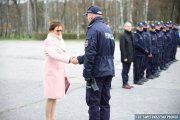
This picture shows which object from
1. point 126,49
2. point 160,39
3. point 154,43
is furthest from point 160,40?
point 126,49

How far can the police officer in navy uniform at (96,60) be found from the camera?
6.53 m

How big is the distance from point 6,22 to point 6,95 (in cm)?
5039

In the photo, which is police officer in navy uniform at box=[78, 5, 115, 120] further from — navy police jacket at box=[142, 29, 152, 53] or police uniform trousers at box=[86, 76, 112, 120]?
navy police jacket at box=[142, 29, 152, 53]

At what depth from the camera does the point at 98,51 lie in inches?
261

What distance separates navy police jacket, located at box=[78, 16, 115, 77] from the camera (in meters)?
6.52

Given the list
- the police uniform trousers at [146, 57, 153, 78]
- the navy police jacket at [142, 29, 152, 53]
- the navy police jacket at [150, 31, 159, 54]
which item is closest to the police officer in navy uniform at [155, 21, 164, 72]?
the navy police jacket at [150, 31, 159, 54]

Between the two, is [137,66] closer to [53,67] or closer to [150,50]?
[150,50]

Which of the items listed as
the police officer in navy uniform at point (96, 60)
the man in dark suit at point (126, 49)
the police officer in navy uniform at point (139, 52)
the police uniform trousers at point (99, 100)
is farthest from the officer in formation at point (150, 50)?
the police officer in navy uniform at point (96, 60)

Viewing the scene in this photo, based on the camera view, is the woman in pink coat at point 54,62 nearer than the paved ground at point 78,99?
Yes

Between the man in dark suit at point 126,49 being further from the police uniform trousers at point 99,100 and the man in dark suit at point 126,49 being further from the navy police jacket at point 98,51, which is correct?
the navy police jacket at point 98,51

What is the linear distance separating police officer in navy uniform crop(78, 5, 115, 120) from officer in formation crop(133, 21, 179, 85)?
5.23 metres

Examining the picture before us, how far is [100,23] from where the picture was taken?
6.71 meters

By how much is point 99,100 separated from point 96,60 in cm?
67

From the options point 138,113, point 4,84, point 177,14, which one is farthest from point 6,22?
point 138,113
